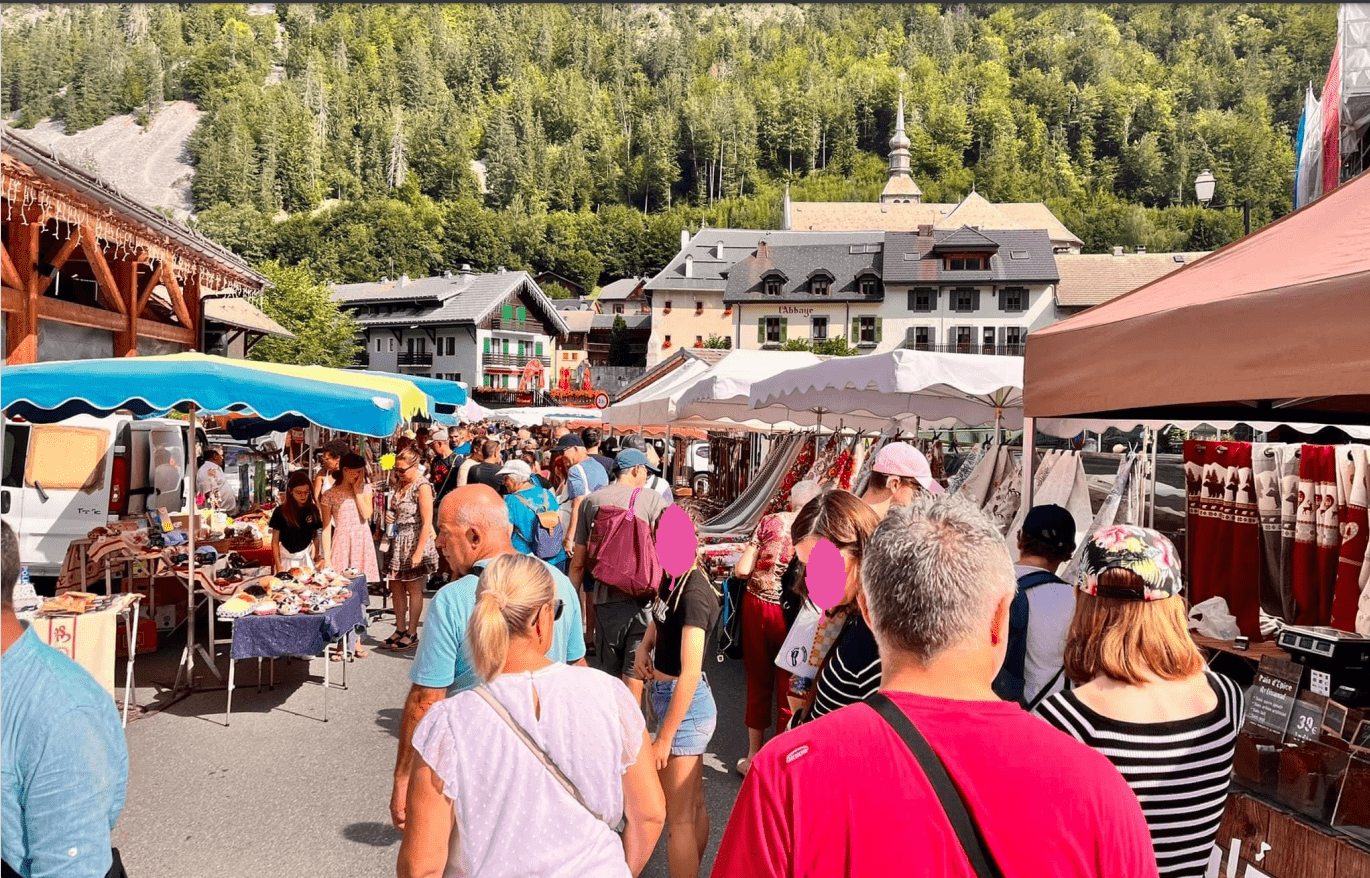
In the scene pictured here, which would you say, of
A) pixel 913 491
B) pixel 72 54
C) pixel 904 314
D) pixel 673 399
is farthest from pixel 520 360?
pixel 72 54

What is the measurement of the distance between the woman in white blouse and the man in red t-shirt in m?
0.74

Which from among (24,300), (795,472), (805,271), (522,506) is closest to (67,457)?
(24,300)

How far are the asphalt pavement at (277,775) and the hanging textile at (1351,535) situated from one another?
9.43 ft

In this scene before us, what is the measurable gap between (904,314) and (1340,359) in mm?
61253

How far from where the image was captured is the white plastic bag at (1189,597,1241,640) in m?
3.87

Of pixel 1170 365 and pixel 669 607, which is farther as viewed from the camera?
pixel 669 607

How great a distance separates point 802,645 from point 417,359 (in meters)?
63.5

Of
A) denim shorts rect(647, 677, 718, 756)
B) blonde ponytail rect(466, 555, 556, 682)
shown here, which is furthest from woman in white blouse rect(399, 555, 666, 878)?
denim shorts rect(647, 677, 718, 756)

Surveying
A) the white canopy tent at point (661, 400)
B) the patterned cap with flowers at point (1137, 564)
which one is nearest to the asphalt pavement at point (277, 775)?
the patterned cap with flowers at point (1137, 564)

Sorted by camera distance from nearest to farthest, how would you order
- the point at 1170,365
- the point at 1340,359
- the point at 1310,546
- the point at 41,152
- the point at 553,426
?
the point at 1340,359 → the point at 1170,365 → the point at 1310,546 → the point at 41,152 → the point at 553,426

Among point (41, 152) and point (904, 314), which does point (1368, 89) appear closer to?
point (41, 152)

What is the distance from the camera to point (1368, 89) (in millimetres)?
11484

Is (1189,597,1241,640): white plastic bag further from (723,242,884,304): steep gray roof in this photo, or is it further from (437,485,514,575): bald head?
(723,242,884,304): steep gray roof

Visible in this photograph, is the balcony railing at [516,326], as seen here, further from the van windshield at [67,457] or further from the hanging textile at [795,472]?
the hanging textile at [795,472]
